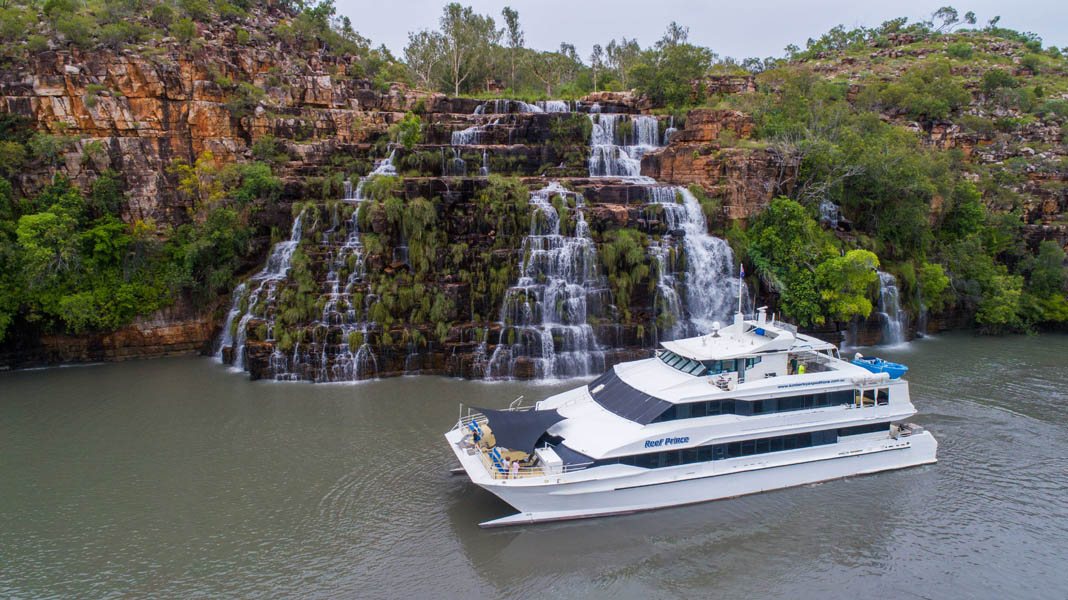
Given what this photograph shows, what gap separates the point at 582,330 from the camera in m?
23.2

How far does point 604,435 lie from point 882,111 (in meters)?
37.7

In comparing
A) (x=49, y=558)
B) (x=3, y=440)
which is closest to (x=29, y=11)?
(x=3, y=440)

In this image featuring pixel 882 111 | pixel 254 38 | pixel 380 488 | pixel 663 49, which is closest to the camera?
pixel 380 488

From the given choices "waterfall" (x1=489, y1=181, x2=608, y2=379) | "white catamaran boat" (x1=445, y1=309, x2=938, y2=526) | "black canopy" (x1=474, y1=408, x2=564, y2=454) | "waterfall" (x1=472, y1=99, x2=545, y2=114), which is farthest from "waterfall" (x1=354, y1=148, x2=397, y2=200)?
"black canopy" (x1=474, y1=408, x2=564, y2=454)

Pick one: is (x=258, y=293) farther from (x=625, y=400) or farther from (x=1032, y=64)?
(x=1032, y=64)

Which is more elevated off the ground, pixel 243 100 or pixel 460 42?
pixel 460 42

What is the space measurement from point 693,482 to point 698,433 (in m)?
1.03

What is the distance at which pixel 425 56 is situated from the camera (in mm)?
50969

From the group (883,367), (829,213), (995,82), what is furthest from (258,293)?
(995,82)

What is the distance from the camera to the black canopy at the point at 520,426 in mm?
12617

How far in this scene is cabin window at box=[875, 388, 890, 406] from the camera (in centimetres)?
1442

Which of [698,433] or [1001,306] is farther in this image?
[1001,306]

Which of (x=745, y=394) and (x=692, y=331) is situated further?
(x=692, y=331)

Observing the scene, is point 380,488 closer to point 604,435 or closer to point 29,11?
point 604,435
